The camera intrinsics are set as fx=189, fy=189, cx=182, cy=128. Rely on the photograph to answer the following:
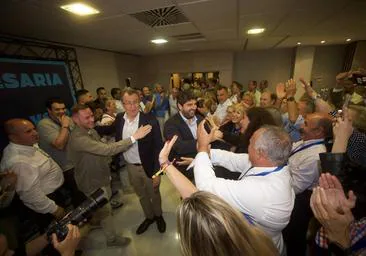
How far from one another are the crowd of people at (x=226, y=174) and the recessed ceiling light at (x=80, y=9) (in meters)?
1.22

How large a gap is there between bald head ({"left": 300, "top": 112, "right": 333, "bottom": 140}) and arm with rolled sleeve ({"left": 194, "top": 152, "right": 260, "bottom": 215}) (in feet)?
3.15

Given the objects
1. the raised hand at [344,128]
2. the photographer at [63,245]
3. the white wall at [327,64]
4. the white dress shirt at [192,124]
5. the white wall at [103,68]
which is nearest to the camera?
the photographer at [63,245]

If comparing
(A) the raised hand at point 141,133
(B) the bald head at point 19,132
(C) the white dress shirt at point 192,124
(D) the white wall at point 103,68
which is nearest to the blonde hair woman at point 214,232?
(A) the raised hand at point 141,133

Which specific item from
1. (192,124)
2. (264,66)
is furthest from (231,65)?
(192,124)

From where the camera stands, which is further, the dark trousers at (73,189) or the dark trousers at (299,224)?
the dark trousers at (73,189)

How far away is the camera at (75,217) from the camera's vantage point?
1055 mm

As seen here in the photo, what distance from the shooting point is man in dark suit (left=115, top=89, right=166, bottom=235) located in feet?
6.87

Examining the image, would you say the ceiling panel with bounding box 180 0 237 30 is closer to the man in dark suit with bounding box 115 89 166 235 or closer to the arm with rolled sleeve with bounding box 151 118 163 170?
the man in dark suit with bounding box 115 89 166 235

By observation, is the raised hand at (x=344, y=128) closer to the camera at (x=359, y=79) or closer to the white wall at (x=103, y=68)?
the camera at (x=359, y=79)

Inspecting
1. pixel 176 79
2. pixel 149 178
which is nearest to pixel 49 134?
pixel 149 178

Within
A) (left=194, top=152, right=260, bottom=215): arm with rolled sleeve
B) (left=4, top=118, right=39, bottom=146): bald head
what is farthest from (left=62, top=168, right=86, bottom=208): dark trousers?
(left=194, top=152, right=260, bottom=215): arm with rolled sleeve

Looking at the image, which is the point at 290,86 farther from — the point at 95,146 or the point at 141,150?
the point at 95,146

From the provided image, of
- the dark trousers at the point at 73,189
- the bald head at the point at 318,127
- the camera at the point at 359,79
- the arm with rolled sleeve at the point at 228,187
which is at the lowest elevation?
the dark trousers at the point at 73,189

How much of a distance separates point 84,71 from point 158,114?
7.83ft
